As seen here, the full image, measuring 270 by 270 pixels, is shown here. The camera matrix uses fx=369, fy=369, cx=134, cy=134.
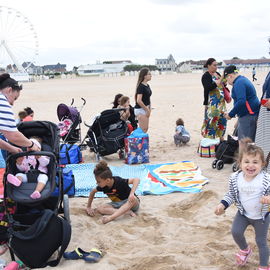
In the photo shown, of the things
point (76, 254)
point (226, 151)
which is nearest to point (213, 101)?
point (226, 151)

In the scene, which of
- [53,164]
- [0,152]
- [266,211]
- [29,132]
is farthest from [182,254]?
[0,152]

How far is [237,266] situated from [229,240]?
1.52ft

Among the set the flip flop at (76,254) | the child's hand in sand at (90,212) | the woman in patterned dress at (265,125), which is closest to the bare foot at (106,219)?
the child's hand in sand at (90,212)

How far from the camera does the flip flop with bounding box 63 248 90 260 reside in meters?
3.26

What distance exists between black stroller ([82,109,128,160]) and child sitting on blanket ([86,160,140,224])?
8.10 ft

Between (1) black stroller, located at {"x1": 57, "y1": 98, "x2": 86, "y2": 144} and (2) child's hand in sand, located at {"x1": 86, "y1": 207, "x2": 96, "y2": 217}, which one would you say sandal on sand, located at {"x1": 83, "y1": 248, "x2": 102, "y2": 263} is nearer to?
(2) child's hand in sand, located at {"x1": 86, "y1": 207, "x2": 96, "y2": 217}

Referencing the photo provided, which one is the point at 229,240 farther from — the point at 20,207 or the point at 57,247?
the point at 20,207

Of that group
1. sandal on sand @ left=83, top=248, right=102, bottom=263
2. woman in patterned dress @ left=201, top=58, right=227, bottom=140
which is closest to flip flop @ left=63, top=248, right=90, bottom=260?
sandal on sand @ left=83, top=248, right=102, bottom=263

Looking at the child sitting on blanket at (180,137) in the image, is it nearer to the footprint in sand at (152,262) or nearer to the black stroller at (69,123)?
the black stroller at (69,123)

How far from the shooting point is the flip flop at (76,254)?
3.26m

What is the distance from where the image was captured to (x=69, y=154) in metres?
6.61

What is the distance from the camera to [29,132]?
4160 mm

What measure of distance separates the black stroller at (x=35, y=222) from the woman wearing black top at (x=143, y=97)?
3.38 m

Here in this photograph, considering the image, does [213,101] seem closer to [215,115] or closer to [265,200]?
[215,115]
